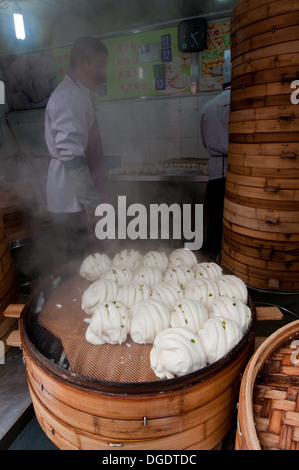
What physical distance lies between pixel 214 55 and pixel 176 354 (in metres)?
6.28

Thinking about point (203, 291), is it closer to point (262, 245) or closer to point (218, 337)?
point (218, 337)

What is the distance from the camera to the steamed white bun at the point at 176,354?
1.39 metres

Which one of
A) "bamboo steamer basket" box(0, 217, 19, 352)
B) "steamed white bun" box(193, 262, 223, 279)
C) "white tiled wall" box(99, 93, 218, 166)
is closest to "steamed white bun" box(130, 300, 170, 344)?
"steamed white bun" box(193, 262, 223, 279)

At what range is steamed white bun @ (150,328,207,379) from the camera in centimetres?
139

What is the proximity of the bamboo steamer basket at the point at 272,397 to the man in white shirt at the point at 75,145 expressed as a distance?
2611 mm

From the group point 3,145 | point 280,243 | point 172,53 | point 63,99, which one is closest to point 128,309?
point 280,243

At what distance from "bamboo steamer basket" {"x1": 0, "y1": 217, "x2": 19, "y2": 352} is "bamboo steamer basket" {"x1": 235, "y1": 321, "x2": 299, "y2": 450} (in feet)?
5.87

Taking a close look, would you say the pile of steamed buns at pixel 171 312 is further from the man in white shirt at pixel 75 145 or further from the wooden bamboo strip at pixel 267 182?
the man in white shirt at pixel 75 145

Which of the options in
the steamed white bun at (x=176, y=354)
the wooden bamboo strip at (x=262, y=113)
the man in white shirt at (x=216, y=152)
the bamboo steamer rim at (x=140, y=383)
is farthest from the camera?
the man in white shirt at (x=216, y=152)

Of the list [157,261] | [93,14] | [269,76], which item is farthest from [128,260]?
[93,14]

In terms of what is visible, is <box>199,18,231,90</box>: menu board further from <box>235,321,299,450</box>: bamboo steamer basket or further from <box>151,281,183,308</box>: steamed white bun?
<box>235,321,299,450</box>: bamboo steamer basket

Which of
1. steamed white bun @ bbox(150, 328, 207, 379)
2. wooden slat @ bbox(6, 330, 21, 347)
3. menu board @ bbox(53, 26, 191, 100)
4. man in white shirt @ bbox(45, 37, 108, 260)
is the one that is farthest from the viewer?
menu board @ bbox(53, 26, 191, 100)

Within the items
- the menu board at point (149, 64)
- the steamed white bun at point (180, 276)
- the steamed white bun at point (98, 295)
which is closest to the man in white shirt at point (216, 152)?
the menu board at point (149, 64)
